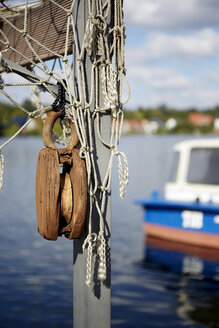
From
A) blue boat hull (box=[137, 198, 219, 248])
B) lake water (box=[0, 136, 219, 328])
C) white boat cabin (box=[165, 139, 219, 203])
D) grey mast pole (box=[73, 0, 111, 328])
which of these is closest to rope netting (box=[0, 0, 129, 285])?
grey mast pole (box=[73, 0, 111, 328])

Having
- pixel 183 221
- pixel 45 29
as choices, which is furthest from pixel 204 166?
pixel 45 29

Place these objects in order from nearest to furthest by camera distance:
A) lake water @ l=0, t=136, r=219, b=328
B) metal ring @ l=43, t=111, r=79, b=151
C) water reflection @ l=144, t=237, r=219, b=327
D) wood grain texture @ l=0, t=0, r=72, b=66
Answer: metal ring @ l=43, t=111, r=79, b=151
wood grain texture @ l=0, t=0, r=72, b=66
lake water @ l=0, t=136, r=219, b=328
water reflection @ l=144, t=237, r=219, b=327

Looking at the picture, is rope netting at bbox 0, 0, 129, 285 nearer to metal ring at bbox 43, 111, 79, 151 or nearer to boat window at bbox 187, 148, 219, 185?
metal ring at bbox 43, 111, 79, 151

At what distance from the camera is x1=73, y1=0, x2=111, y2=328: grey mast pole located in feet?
8.66

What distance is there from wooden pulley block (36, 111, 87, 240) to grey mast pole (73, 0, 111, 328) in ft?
0.48

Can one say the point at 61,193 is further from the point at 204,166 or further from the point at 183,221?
the point at 204,166

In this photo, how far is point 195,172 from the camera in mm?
10812

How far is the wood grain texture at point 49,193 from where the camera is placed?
2.47 metres

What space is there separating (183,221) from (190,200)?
47cm

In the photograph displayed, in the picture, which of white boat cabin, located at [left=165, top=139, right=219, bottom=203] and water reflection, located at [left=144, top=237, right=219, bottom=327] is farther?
white boat cabin, located at [left=165, top=139, right=219, bottom=203]

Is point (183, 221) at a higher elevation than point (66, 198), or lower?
lower

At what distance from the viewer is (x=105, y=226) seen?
2689 mm

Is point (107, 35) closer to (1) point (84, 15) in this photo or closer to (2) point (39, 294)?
(1) point (84, 15)

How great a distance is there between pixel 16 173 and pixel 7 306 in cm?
2604
